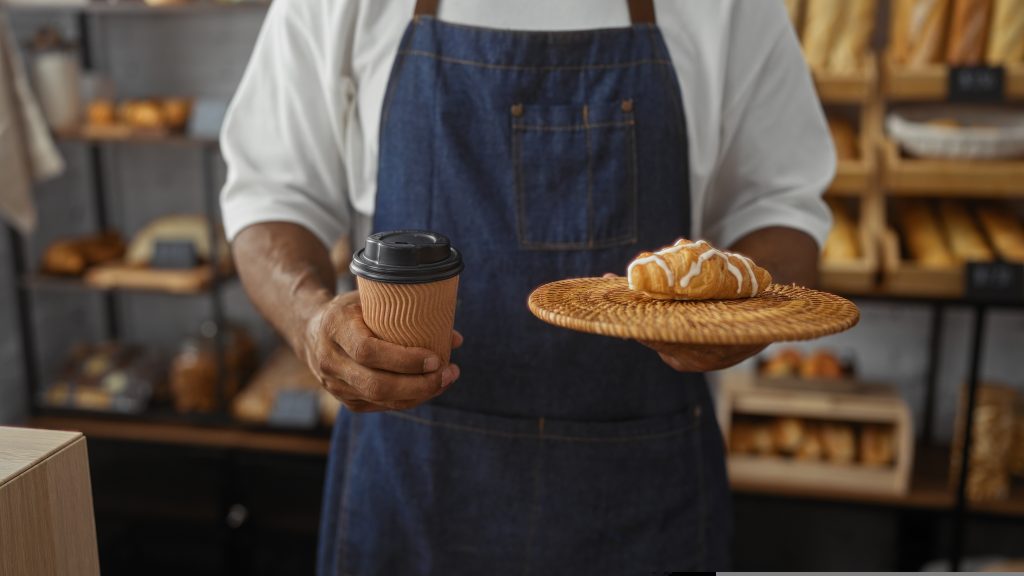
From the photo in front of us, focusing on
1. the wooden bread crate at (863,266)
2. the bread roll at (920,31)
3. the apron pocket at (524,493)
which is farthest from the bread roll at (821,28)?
the apron pocket at (524,493)

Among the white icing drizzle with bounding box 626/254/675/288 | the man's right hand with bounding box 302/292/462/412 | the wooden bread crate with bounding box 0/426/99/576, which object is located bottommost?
the wooden bread crate with bounding box 0/426/99/576

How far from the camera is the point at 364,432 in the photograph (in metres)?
1.46

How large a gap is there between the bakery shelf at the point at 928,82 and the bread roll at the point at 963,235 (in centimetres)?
32

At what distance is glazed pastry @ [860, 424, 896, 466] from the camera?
8.64 feet

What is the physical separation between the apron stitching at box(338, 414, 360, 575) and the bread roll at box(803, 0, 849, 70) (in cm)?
158

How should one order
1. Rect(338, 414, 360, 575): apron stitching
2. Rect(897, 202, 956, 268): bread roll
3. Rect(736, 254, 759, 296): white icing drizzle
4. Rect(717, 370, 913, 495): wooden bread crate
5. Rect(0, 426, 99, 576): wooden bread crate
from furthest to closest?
Rect(717, 370, 913, 495): wooden bread crate → Rect(897, 202, 956, 268): bread roll → Rect(338, 414, 360, 575): apron stitching → Rect(736, 254, 759, 296): white icing drizzle → Rect(0, 426, 99, 576): wooden bread crate

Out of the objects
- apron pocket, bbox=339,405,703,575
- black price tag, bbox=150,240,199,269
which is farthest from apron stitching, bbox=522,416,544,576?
black price tag, bbox=150,240,199,269

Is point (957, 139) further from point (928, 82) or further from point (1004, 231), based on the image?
point (1004, 231)

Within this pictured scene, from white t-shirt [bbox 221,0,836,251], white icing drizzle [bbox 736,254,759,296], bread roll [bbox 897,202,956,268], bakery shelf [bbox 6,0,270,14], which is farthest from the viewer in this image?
bakery shelf [bbox 6,0,270,14]

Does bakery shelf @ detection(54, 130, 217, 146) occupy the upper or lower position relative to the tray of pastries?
lower

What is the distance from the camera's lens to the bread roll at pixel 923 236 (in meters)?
2.41

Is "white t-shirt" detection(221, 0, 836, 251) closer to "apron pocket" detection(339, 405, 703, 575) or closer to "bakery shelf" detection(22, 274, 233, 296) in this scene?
"apron pocket" detection(339, 405, 703, 575)

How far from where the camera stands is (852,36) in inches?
95.4

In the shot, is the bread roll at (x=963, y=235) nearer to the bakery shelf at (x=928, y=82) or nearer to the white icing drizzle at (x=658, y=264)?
the bakery shelf at (x=928, y=82)
